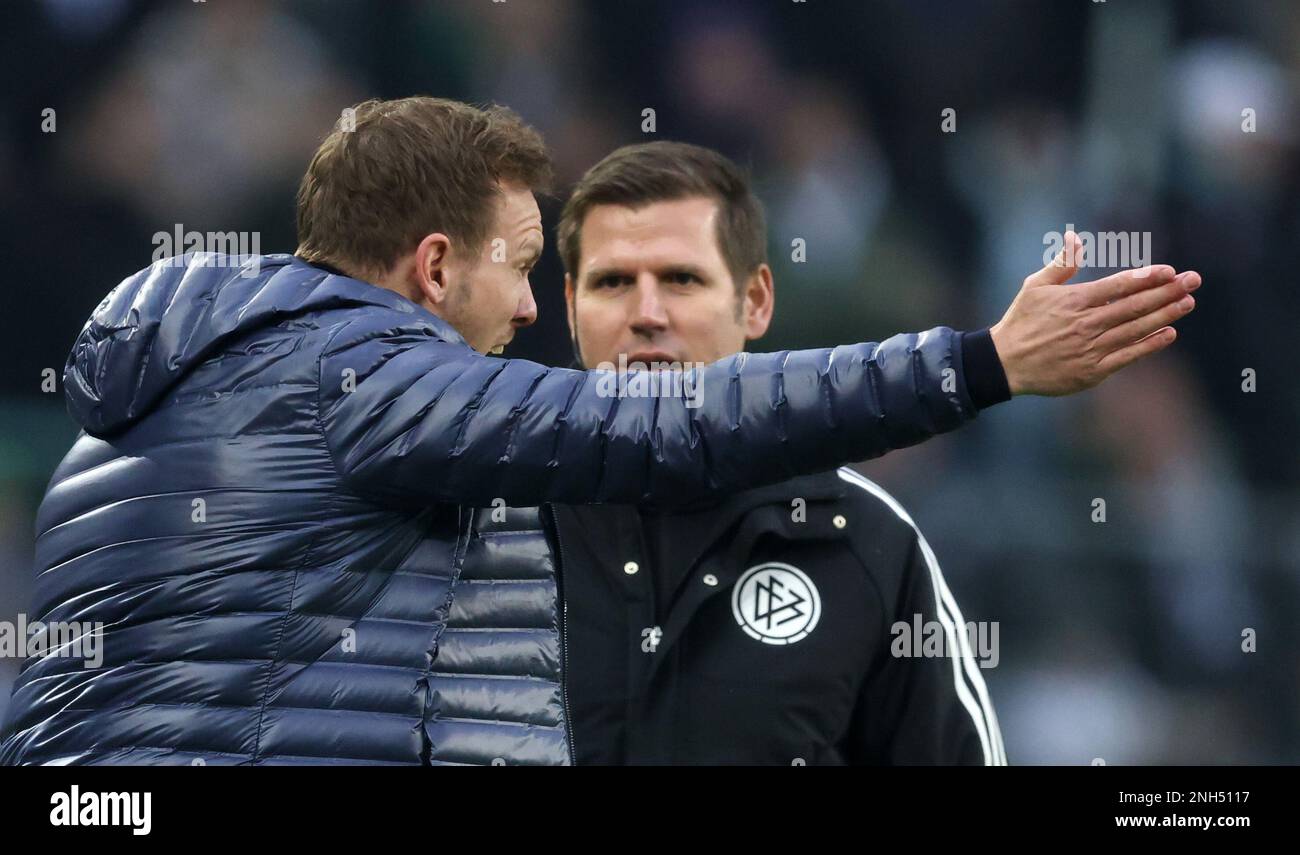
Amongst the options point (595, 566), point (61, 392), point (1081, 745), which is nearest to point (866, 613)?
point (595, 566)

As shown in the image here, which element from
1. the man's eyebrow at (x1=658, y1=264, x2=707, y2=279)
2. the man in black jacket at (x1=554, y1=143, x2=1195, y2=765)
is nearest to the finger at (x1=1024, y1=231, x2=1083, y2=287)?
the man in black jacket at (x1=554, y1=143, x2=1195, y2=765)

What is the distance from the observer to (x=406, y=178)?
2.27 m

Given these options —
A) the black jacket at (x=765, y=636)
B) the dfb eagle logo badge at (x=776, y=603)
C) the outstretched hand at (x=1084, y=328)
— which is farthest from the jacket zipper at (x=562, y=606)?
the outstretched hand at (x=1084, y=328)

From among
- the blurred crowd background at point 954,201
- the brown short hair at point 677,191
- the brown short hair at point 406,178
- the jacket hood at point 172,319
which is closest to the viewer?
the jacket hood at point 172,319

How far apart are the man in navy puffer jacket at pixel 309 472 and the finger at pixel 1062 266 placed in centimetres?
13

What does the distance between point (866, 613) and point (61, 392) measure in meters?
2.93

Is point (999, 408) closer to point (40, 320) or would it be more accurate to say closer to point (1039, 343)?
point (40, 320)

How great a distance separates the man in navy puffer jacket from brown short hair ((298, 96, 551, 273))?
18cm

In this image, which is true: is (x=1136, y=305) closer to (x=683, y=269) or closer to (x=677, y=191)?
(x=683, y=269)

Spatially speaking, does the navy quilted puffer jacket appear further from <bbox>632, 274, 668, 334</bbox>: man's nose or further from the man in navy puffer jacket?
<bbox>632, 274, 668, 334</bbox>: man's nose

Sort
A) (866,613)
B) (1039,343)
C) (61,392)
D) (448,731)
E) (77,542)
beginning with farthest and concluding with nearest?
1. (61,392)
2. (866,613)
3. (448,731)
4. (77,542)
5. (1039,343)

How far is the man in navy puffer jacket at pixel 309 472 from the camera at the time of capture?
6.26 ft

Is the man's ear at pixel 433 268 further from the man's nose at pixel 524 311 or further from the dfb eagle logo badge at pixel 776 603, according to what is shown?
the dfb eagle logo badge at pixel 776 603

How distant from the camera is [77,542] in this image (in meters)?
2.01
